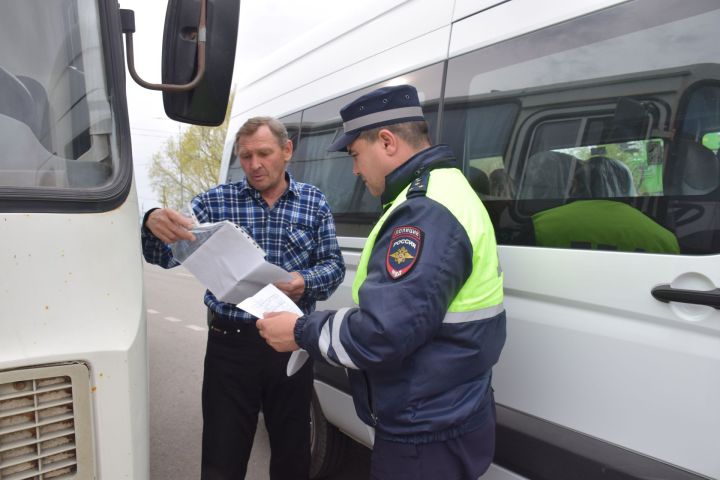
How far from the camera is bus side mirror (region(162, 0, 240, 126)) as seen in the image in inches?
61.6

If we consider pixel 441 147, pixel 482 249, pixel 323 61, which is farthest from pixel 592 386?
pixel 323 61

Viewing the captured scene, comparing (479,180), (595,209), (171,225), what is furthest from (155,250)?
(595,209)

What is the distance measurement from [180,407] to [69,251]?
374cm

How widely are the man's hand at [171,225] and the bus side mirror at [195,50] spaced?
458 mm

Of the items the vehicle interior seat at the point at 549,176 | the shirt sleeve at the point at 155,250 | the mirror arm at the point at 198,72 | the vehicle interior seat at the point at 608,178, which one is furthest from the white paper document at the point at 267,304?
the vehicle interior seat at the point at 608,178

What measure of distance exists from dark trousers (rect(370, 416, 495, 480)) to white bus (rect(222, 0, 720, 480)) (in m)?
0.32

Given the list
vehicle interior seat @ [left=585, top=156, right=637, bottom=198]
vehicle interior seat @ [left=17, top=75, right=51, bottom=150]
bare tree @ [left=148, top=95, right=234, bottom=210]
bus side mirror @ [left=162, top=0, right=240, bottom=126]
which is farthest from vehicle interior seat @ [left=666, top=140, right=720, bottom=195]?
bare tree @ [left=148, top=95, right=234, bottom=210]

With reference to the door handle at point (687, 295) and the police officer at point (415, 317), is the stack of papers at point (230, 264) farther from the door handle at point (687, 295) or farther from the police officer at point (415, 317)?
the door handle at point (687, 295)

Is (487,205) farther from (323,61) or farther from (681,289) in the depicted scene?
(323,61)

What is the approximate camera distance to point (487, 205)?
2.13 m

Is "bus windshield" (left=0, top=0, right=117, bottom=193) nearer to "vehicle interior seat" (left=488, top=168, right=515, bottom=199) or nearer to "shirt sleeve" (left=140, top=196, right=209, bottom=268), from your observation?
"shirt sleeve" (left=140, top=196, right=209, bottom=268)

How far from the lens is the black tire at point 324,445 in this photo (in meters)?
3.13

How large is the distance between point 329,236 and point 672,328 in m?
1.41

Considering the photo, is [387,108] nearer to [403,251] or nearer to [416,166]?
[416,166]
